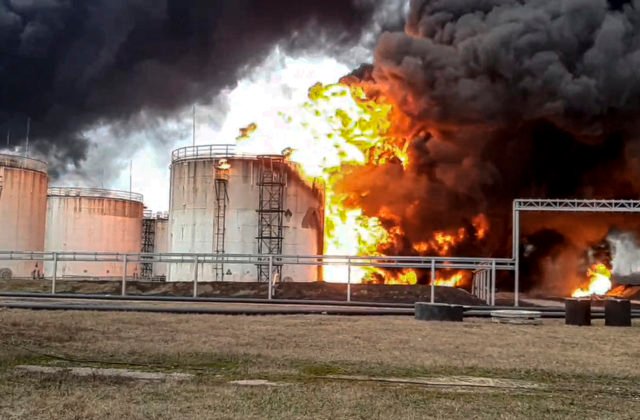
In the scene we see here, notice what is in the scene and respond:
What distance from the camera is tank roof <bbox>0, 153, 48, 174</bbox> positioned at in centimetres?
4834

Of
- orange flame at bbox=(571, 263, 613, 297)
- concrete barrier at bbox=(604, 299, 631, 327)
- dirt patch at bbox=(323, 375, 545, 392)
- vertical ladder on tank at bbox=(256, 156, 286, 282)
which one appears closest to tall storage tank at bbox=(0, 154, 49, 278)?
vertical ladder on tank at bbox=(256, 156, 286, 282)

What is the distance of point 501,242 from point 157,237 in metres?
41.1

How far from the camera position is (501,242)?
150 feet

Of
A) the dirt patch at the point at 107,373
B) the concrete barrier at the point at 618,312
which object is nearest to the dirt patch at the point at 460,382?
the dirt patch at the point at 107,373

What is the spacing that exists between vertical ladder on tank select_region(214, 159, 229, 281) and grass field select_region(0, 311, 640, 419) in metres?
23.9

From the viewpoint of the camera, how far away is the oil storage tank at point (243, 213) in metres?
43.2

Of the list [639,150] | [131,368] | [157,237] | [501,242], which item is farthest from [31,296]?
[157,237]

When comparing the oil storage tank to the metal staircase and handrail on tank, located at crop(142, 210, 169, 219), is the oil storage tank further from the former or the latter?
handrail on tank, located at crop(142, 210, 169, 219)

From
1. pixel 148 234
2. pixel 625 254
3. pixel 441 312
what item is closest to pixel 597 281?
pixel 625 254

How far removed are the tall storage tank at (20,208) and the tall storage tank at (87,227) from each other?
11133 mm

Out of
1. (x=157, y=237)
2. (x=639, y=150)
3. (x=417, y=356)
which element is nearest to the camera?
(x=417, y=356)

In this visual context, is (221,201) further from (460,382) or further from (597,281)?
(460,382)

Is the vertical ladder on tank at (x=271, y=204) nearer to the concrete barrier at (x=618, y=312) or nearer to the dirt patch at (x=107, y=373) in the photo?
the concrete barrier at (x=618, y=312)

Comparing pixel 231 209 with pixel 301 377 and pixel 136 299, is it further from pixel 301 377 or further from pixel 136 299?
pixel 301 377
